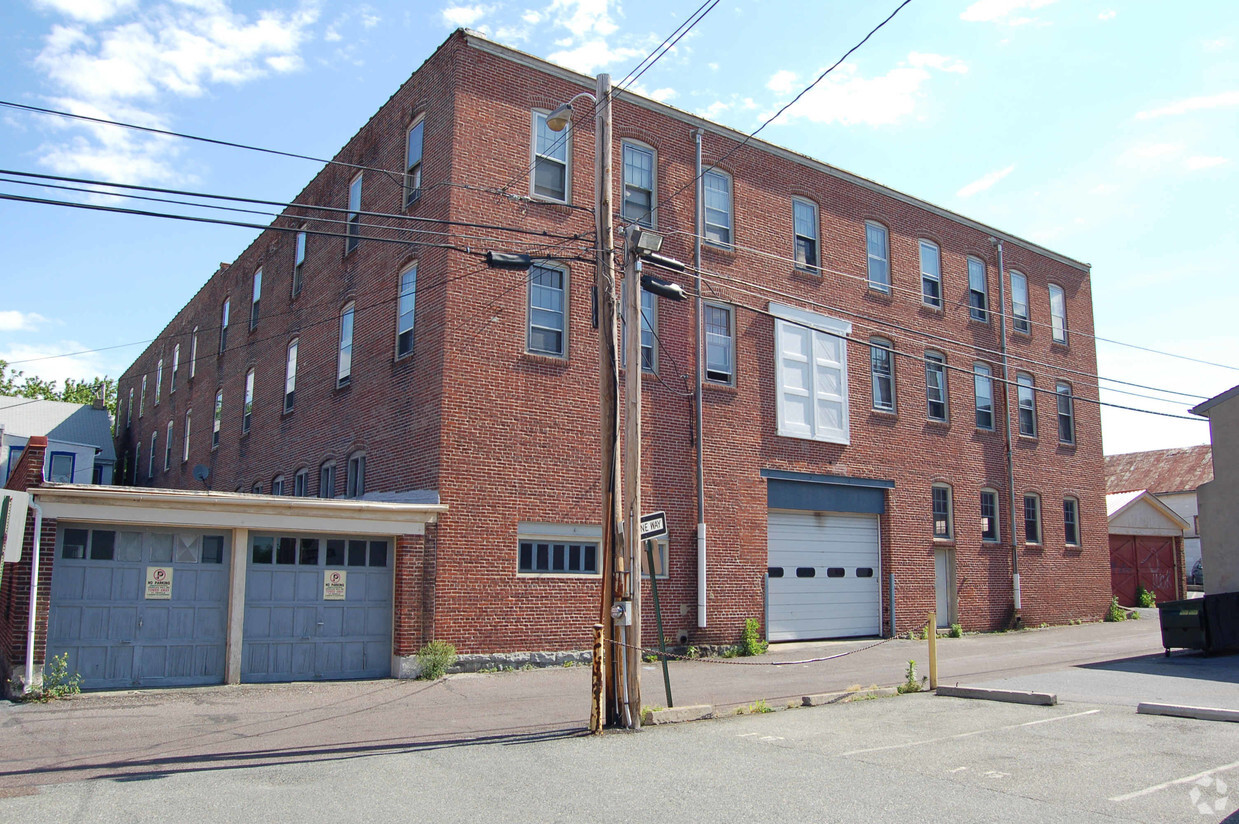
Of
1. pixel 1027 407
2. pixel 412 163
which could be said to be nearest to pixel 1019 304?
pixel 1027 407

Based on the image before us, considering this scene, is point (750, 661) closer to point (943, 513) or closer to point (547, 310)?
point (547, 310)

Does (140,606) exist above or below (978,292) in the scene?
below

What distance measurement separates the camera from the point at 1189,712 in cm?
1112

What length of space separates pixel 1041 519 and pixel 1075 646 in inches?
266

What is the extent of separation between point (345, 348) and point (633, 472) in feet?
39.3

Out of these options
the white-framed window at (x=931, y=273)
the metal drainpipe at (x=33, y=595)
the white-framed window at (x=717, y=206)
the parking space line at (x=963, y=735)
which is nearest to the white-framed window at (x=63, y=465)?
the metal drainpipe at (x=33, y=595)

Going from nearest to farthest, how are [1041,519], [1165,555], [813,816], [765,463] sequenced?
1. [813,816]
2. [765,463]
3. [1041,519]
4. [1165,555]

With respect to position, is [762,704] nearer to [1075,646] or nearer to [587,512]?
[587,512]

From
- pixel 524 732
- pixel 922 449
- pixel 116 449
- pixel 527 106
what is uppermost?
pixel 527 106

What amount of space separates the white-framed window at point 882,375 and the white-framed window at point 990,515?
4.41 meters

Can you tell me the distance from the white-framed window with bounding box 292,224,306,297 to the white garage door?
544 inches

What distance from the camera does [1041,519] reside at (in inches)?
1057

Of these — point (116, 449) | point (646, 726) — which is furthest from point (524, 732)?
point (116, 449)

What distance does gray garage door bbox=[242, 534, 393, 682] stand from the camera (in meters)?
14.9
